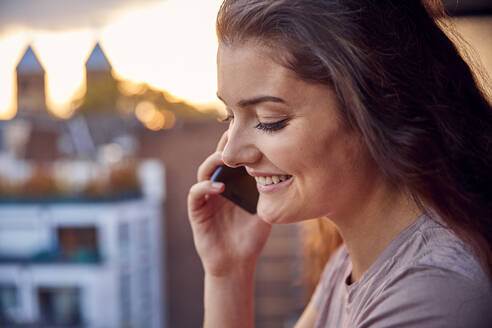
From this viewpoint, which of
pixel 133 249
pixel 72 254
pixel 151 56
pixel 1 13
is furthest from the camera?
pixel 133 249

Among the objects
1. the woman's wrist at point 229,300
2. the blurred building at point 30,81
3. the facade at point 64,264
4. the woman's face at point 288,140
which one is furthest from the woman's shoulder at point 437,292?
the facade at point 64,264

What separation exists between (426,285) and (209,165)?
41 centimetres

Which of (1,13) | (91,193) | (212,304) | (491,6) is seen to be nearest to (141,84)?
(1,13)

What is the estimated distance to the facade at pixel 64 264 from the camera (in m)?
4.69

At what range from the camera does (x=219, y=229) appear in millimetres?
786

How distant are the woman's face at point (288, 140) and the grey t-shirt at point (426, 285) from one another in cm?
8

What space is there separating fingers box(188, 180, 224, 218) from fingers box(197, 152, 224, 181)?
1 centimetres

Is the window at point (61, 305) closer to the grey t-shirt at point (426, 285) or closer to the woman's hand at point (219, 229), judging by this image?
the woman's hand at point (219, 229)

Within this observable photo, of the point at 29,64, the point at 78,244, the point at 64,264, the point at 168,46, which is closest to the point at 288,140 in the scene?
the point at 168,46

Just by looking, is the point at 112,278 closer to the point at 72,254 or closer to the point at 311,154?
the point at 72,254

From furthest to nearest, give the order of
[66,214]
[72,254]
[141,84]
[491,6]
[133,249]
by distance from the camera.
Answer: [133,249] < [72,254] < [66,214] < [141,84] < [491,6]

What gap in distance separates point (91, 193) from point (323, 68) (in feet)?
15.0

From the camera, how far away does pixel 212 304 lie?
75cm

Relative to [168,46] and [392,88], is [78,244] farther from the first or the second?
[392,88]
